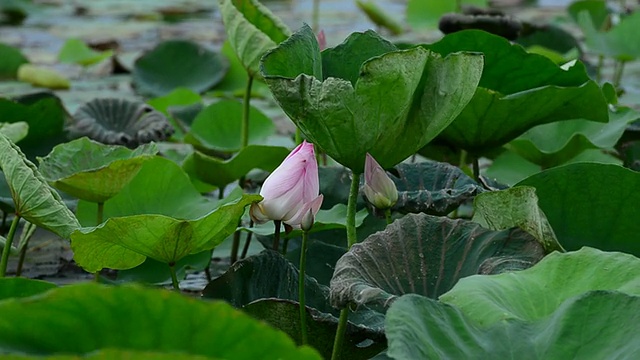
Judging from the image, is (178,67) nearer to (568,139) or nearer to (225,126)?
(225,126)

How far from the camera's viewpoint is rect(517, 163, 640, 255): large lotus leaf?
1.31m

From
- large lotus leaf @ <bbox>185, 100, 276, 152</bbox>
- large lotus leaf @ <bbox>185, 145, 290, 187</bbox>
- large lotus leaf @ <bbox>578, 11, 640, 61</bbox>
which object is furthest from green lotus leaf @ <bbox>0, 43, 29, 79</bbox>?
large lotus leaf @ <bbox>185, 145, 290, 187</bbox>

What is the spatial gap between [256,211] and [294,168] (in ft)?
0.25

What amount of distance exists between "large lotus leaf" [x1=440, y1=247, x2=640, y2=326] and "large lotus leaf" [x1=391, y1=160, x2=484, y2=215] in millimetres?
284

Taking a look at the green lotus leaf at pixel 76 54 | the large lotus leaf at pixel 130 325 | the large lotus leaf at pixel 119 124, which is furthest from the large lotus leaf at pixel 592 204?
the green lotus leaf at pixel 76 54

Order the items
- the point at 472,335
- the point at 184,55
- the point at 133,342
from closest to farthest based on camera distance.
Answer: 1. the point at 133,342
2. the point at 472,335
3. the point at 184,55

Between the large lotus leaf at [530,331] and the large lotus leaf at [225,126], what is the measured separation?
1.46 metres

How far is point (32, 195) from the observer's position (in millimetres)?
1264

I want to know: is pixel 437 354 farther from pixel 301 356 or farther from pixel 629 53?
pixel 629 53

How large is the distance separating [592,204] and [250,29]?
673 mm

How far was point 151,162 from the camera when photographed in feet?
5.50

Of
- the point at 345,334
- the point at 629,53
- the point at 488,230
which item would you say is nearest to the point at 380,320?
the point at 345,334

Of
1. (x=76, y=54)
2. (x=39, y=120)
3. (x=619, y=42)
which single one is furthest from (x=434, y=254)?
(x=76, y=54)

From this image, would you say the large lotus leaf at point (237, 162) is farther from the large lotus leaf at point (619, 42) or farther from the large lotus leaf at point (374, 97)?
the large lotus leaf at point (619, 42)
